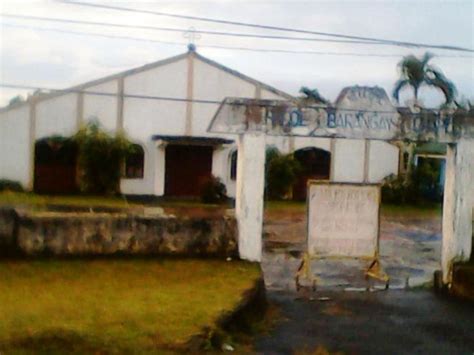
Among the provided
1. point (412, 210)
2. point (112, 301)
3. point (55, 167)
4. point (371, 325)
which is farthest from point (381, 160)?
point (112, 301)

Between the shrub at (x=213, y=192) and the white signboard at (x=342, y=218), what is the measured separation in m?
13.7

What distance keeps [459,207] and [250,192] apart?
2.89 meters

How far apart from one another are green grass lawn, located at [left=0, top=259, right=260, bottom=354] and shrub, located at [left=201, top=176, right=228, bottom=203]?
14.2 metres

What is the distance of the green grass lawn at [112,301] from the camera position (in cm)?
596

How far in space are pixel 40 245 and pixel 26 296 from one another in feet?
6.05

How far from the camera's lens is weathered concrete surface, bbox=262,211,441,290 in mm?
10594

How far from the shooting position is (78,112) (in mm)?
24828

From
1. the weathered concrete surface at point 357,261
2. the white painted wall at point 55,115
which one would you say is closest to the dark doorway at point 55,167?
the white painted wall at point 55,115

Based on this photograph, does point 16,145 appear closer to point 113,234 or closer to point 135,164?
point 135,164

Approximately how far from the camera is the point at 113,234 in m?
9.33

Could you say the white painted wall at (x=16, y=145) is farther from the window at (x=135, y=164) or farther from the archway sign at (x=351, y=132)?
the archway sign at (x=351, y=132)

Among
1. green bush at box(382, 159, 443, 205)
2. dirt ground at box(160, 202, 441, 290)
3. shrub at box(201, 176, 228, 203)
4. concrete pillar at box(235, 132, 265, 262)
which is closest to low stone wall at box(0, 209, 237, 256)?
concrete pillar at box(235, 132, 265, 262)

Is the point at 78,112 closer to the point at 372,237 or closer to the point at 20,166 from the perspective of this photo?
the point at 20,166

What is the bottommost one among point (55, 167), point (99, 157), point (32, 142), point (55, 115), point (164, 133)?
point (55, 167)
